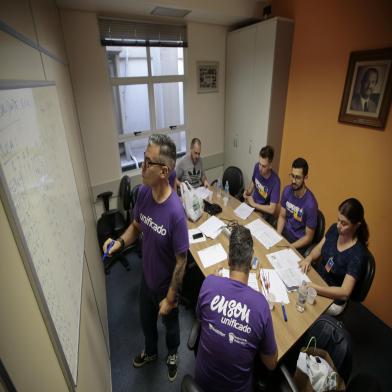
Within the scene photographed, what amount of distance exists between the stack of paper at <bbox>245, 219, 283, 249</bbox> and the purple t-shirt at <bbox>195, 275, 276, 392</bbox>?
3.37ft

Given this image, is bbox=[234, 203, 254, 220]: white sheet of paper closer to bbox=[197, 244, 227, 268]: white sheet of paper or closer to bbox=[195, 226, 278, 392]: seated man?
bbox=[197, 244, 227, 268]: white sheet of paper

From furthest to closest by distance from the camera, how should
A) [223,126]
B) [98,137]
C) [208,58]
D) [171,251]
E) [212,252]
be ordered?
[223,126] → [208,58] → [98,137] → [212,252] → [171,251]

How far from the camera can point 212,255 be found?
2.05 meters

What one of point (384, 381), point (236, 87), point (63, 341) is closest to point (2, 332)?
point (63, 341)

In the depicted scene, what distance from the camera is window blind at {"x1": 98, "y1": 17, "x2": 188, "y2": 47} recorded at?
9.36ft

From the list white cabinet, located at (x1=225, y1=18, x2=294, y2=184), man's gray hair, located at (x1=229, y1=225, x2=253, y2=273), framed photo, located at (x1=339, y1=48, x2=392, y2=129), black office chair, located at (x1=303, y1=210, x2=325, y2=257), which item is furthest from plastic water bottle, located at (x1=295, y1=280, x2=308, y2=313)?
white cabinet, located at (x1=225, y1=18, x2=294, y2=184)

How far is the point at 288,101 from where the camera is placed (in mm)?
3291

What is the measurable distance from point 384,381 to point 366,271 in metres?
0.99

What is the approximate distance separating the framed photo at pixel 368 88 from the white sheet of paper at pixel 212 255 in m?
1.86

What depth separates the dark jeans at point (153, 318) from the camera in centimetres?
177

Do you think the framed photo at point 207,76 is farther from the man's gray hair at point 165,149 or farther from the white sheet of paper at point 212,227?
the man's gray hair at point 165,149

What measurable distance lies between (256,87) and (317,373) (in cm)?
316

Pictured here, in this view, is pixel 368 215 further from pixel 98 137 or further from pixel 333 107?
pixel 98 137

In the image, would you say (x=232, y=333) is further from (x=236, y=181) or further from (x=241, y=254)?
(x=236, y=181)
